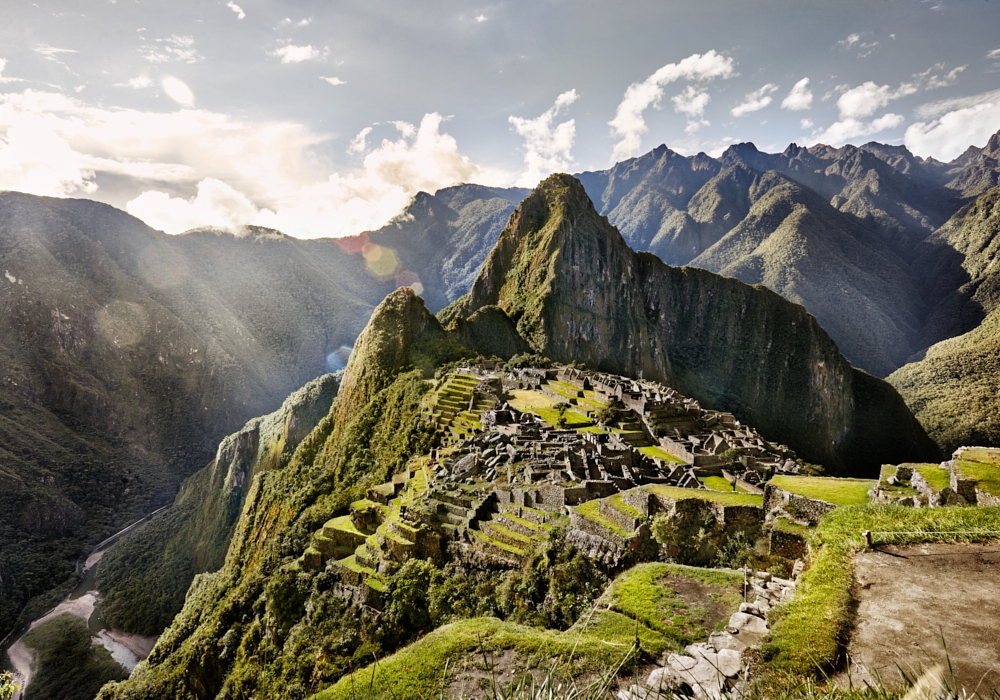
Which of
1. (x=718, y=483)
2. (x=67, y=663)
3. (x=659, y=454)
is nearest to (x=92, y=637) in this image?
(x=67, y=663)

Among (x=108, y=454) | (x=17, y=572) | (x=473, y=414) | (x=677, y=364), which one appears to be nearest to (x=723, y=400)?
(x=677, y=364)

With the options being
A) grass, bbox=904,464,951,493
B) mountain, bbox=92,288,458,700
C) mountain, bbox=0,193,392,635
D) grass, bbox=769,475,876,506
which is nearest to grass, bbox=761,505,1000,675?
grass, bbox=769,475,876,506

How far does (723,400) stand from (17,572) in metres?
171

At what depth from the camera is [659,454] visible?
108ft

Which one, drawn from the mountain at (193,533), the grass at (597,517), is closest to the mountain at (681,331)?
the mountain at (193,533)

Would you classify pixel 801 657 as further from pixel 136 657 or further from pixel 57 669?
pixel 57 669

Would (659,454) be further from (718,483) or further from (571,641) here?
(571,641)

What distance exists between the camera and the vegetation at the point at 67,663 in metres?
58.5

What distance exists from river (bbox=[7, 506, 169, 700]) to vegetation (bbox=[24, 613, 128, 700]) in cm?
76

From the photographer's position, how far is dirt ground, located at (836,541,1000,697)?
5832mm

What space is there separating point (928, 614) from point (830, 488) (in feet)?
32.0

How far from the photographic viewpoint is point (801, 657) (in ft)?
22.3

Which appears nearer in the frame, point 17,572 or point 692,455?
point 692,455

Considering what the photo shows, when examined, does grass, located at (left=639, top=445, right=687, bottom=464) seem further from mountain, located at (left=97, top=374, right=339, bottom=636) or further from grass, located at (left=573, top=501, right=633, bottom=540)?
mountain, located at (left=97, top=374, right=339, bottom=636)
